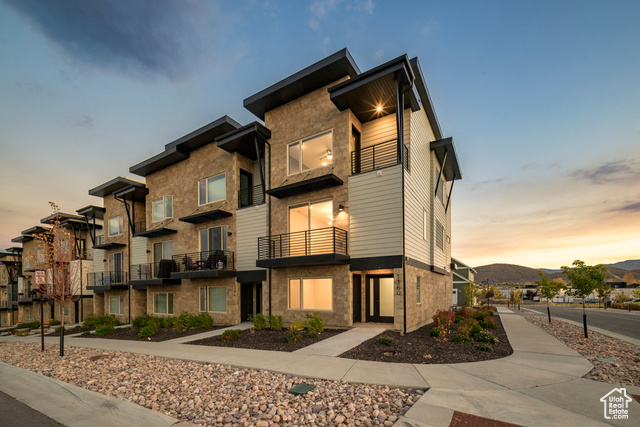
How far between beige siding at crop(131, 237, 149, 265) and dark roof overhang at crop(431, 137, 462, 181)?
21333 mm

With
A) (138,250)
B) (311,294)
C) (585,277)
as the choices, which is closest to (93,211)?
(138,250)

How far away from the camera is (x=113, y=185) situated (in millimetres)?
24422

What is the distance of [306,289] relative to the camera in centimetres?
1425

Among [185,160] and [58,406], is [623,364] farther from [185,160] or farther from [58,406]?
[185,160]

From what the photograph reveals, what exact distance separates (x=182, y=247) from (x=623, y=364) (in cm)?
2088

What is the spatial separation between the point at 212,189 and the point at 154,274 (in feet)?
27.2

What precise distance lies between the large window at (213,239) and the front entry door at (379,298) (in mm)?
8862

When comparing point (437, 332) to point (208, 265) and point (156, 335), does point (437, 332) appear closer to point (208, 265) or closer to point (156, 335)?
point (208, 265)

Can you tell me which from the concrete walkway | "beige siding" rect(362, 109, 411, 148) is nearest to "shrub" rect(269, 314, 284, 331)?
the concrete walkway

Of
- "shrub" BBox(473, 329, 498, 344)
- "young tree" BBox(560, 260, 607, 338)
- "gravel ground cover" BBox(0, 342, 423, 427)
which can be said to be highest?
"young tree" BBox(560, 260, 607, 338)

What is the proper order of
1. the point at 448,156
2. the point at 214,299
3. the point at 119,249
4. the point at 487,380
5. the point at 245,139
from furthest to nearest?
the point at 119,249
the point at 448,156
the point at 214,299
the point at 245,139
the point at 487,380

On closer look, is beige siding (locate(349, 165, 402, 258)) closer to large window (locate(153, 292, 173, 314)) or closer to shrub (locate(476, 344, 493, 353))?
shrub (locate(476, 344, 493, 353))

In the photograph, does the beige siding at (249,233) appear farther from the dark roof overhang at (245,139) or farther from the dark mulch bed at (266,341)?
the dark mulch bed at (266,341)

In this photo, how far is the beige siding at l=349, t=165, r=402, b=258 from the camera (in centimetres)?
1216
